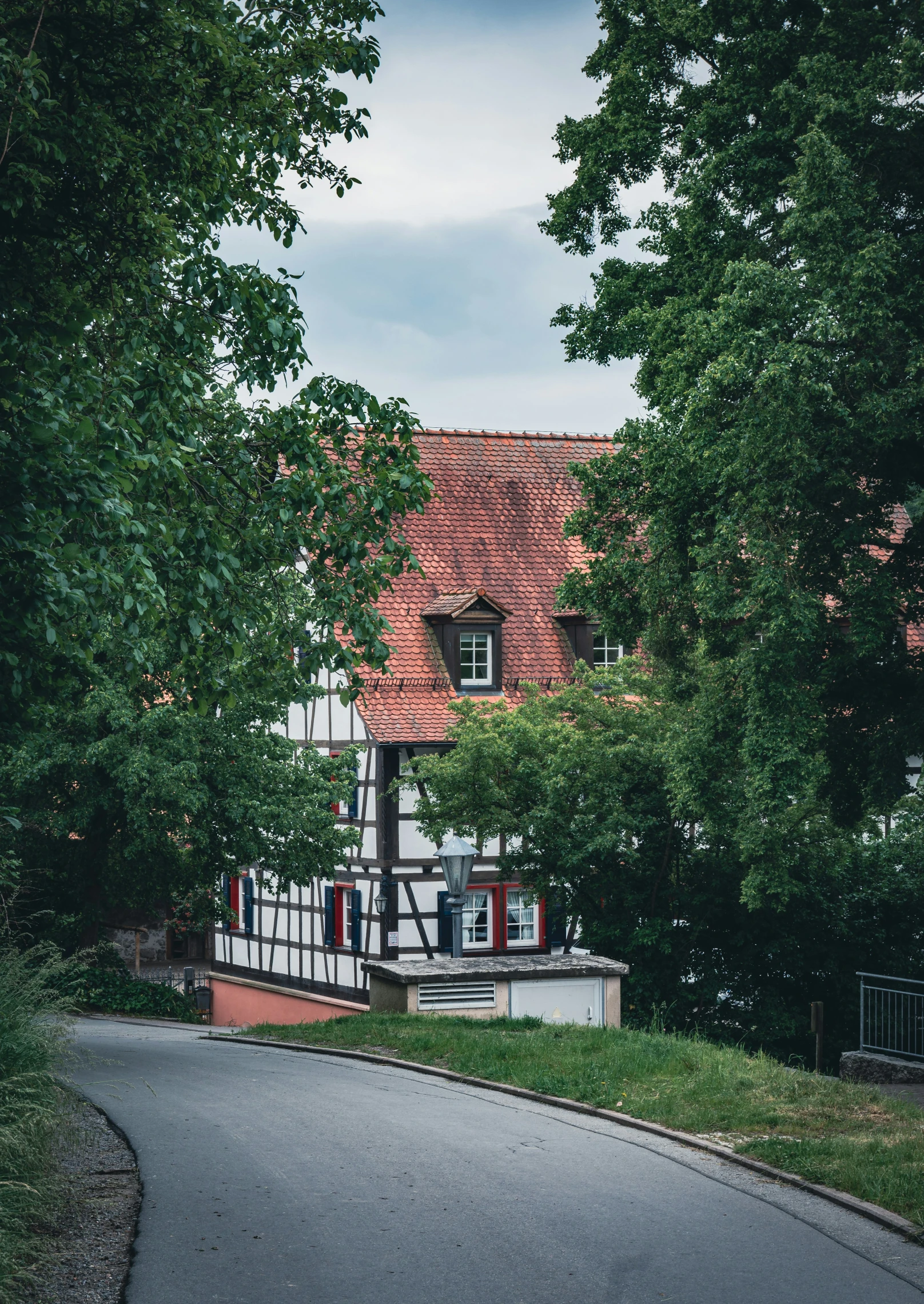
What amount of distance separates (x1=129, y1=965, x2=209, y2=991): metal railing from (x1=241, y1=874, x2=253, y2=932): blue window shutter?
22.4 feet

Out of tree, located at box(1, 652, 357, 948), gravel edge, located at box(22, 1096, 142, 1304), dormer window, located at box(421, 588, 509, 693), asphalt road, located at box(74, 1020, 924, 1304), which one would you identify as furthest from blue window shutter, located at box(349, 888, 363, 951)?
gravel edge, located at box(22, 1096, 142, 1304)

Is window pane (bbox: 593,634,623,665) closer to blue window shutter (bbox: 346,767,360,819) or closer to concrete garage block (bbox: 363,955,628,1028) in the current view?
blue window shutter (bbox: 346,767,360,819)

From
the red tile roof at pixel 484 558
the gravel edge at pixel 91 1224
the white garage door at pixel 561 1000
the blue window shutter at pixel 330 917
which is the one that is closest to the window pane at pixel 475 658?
the red tile roof at pixel 484 558

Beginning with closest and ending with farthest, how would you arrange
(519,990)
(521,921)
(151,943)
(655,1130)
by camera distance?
(655,1130)
(519,990)
(521,921)
(151,943)

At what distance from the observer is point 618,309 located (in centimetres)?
1944

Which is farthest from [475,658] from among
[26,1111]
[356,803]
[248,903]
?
[26,1111]

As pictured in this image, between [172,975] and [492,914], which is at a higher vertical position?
[492,914]

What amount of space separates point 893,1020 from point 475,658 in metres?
12.6

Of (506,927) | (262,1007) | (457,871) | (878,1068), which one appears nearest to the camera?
(878,1068)

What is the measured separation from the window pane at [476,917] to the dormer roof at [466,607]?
5.41m

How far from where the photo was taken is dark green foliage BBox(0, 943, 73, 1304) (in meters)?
7.01

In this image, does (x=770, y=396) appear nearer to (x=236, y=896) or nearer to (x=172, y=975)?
(x=236, y=896)

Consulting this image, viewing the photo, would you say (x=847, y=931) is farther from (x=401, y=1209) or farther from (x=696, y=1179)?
(x=401, y=1209)

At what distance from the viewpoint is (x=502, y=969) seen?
16812 mm
